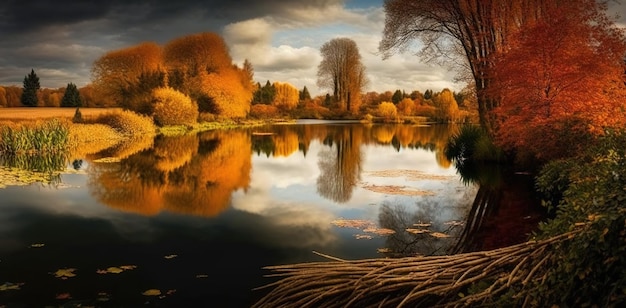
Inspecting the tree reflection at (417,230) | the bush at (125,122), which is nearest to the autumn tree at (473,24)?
the tree reflection at (417,230)

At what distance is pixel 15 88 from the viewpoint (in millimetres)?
80312

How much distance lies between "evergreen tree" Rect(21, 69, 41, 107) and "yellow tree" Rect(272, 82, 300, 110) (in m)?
44.7

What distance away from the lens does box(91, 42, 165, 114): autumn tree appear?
46656 millimetres

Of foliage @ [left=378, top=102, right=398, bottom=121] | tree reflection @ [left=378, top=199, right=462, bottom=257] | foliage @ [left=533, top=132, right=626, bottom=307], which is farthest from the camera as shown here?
foliage @ [left=378, top=102, right=398, bottom=121]

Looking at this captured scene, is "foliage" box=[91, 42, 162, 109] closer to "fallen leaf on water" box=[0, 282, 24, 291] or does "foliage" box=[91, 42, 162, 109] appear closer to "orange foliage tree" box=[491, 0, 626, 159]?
"orange foliage tree" box=[491, 0, 626, 159]

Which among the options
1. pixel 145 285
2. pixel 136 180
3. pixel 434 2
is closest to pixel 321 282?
pixel 145 285

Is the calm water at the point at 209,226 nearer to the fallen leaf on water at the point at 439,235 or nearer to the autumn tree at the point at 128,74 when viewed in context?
the fallen leaf on water at the point at 439,235

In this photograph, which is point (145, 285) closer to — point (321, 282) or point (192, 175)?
point (321, 282)

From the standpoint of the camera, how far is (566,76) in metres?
14.6

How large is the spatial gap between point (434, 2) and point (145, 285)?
21932mm

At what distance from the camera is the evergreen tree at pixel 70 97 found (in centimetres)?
8044

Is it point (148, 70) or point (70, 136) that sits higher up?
point (148, 70)

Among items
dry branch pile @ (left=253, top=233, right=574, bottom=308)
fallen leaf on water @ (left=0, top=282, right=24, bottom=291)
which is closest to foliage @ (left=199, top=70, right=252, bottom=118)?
fallen leaf on water @ (left=0, top=282, right=24, bottom=291)

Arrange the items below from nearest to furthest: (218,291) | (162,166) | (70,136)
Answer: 1. (218,291)
2. (162,166)
3. (70,136)
